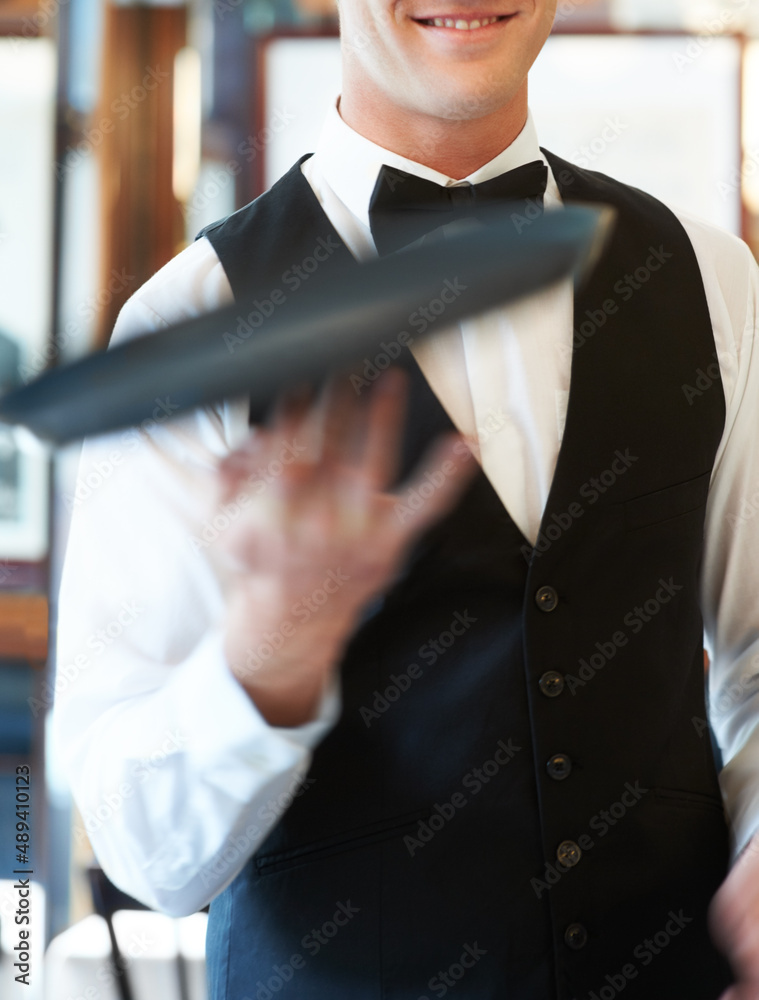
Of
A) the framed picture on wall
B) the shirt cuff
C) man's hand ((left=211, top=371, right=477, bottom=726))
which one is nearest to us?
man's hand ((left=211, top=371, right=477, bottom=726))

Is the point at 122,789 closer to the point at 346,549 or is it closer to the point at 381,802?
the point at 381,802

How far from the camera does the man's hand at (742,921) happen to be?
75 cm

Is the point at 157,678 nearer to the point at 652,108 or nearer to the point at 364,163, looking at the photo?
the point at 364,163

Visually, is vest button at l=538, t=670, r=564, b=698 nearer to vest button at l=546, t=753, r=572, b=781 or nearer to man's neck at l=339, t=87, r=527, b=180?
vest button at l=546, t=753, r=572, b=781

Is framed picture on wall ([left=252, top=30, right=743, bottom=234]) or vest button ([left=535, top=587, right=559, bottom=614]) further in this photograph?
framed picture on wall ([left=252, top=30, right=743, bottom=234])

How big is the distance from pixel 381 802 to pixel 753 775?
1.19 ft

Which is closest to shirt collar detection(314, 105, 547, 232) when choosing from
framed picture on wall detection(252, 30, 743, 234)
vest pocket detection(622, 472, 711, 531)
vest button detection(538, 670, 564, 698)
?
vest pocket detection(622, 472, 711, 531)

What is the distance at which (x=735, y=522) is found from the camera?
0.97m

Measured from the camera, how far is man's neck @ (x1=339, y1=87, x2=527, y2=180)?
0.94m

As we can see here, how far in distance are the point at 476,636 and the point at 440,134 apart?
0.48 meters

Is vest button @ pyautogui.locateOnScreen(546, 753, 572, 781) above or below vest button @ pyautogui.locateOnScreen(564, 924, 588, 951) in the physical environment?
above

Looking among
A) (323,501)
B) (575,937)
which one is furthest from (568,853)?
(323,501)

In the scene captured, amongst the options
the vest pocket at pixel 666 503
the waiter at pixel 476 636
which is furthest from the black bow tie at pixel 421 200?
the vest pocket at pixel 666 503

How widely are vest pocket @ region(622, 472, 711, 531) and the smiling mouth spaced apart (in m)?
0.44
